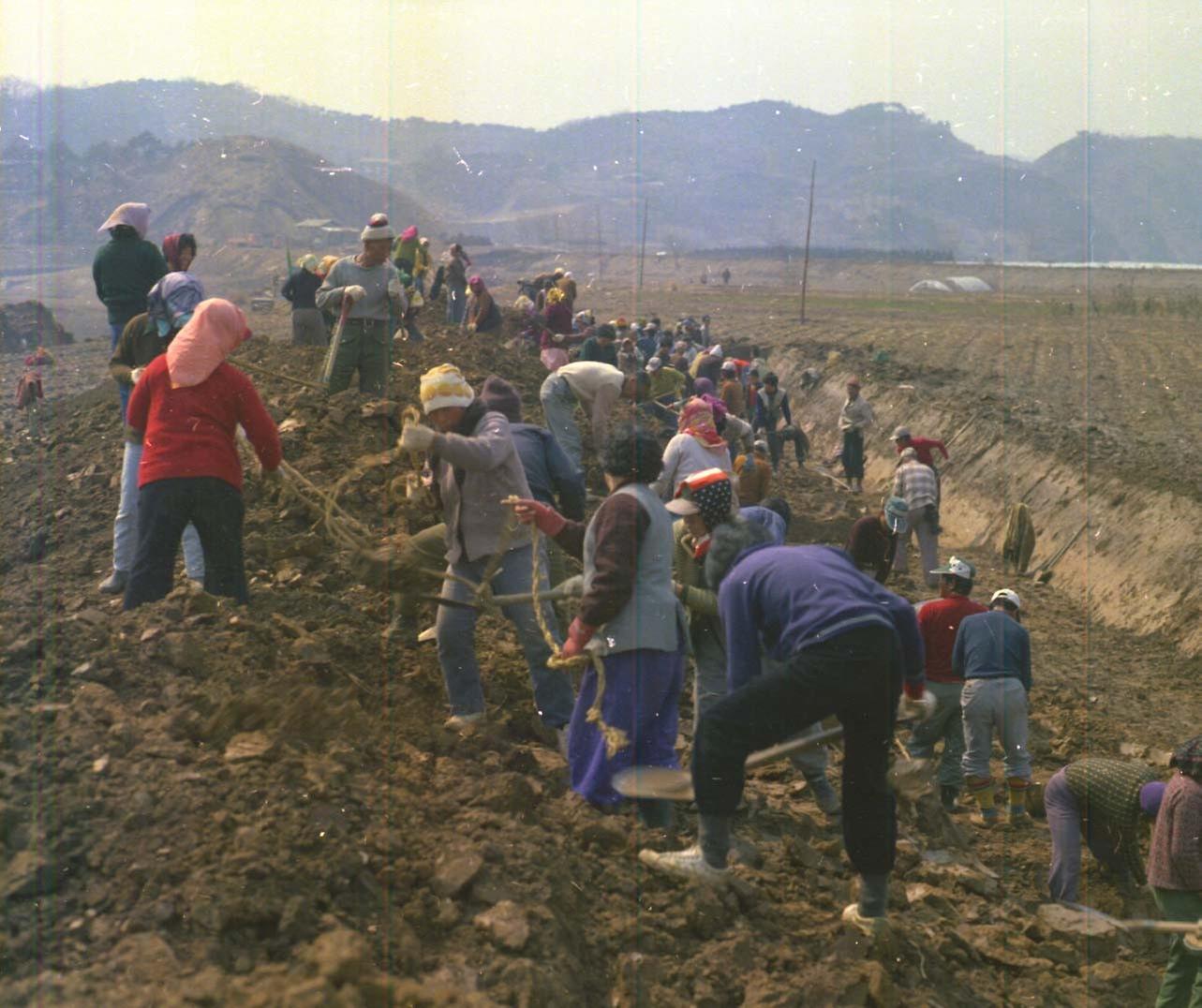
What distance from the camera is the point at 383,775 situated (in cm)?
551

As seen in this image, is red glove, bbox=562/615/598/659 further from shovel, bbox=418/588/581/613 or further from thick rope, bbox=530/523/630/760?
shovel, bbox=418/588/581/613

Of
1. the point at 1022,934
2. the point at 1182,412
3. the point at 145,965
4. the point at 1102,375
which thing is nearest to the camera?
the point at 145,965

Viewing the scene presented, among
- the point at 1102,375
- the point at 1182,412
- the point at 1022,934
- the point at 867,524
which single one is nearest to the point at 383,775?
the point at 1022,934

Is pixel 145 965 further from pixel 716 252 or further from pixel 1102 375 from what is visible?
pixel 716 252

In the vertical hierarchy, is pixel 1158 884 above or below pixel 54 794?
below

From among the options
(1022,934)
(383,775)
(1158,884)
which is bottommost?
(1022,934)

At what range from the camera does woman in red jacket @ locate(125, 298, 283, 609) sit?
20.4 ft

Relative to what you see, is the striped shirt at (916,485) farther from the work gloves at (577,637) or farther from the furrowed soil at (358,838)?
the work gloves at (577,637)

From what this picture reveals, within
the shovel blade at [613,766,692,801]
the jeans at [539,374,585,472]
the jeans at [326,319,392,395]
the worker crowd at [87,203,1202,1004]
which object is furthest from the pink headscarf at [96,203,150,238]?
the shovel blade at [613,766,692,801]

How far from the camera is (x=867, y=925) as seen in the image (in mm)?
5176

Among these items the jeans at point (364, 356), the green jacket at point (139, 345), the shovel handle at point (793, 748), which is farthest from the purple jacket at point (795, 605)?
the jeans at point (364, 356)

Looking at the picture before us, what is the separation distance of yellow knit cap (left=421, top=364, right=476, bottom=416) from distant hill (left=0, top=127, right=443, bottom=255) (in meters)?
65.6

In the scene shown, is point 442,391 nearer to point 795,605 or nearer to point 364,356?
point 795,605

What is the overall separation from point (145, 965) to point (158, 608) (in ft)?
9.44
